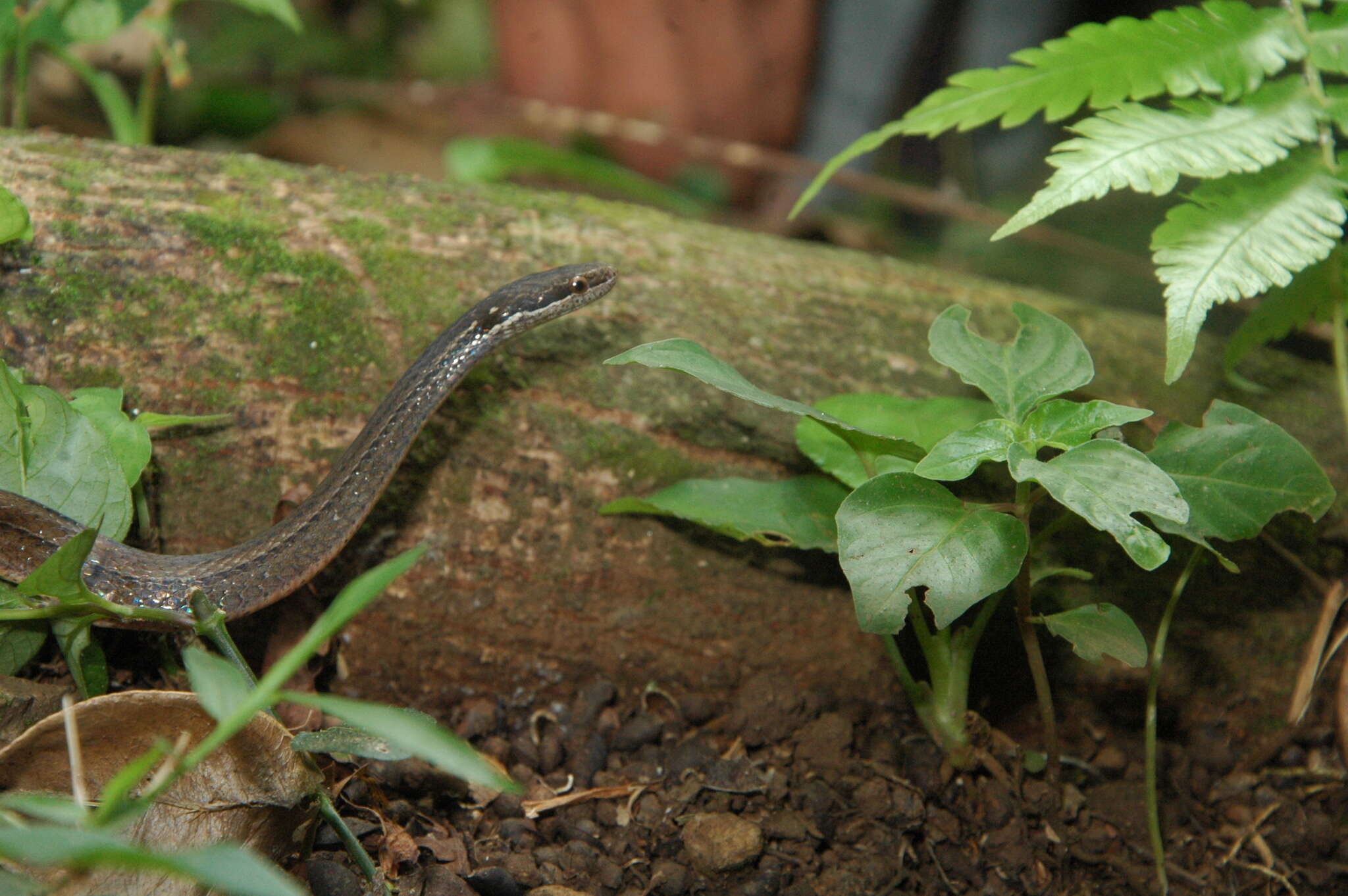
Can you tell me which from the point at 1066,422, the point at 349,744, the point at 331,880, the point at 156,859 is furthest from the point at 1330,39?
the point at 331,880

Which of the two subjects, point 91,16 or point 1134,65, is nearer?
point 1134,65

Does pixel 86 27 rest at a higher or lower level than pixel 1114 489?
higher

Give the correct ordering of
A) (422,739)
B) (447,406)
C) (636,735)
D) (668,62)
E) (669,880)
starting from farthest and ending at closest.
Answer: (668,62), (447,406), (636,735), (669,880), (422,739)

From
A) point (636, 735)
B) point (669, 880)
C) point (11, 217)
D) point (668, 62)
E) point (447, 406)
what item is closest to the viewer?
point (669, 880)

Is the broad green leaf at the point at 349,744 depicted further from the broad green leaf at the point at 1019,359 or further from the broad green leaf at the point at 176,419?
the broad green leaf at the point at 1019,359

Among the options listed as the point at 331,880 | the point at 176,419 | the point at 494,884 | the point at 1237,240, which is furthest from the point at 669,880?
the point at 1237,240

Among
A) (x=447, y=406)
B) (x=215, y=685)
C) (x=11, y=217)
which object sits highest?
(x=11, y=217)

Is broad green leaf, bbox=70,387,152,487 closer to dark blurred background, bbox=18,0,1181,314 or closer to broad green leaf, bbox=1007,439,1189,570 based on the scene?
broad green leaf, bbox=1007,439,1189,570

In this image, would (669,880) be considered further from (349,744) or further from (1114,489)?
(1114,489)
